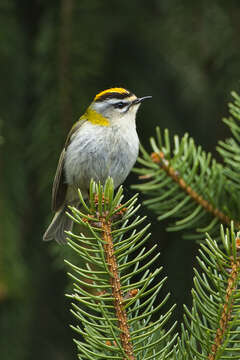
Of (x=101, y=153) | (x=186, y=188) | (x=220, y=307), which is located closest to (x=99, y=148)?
(x=101, y=153)

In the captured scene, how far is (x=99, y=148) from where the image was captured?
2.98m

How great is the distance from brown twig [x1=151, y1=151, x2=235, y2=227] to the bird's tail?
847 millimetres

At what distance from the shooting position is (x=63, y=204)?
353cm

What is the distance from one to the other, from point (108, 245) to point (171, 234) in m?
1.92

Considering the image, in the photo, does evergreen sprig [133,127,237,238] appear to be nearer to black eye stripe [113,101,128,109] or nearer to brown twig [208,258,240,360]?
brown twig [208,258,240,360]

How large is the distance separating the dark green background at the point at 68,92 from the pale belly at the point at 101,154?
0.19 metres

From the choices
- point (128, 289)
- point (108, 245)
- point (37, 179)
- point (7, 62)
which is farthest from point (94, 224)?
point (7, 62)

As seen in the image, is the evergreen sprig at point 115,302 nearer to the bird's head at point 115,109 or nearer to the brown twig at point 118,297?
the brown twig at point 118,297

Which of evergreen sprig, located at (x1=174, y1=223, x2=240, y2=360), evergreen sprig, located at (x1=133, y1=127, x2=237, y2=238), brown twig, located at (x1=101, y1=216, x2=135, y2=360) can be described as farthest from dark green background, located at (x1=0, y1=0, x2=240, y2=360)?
evergreen sprig, located at (x1=174, y1=223, x2=240, y2=360)

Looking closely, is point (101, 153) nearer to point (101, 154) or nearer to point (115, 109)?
point (101, 154)

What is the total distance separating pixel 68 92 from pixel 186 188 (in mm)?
1110

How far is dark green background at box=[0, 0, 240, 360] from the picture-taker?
2.87 metres

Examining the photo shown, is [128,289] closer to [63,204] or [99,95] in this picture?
[99,95]

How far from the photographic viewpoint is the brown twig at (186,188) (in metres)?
2.06
